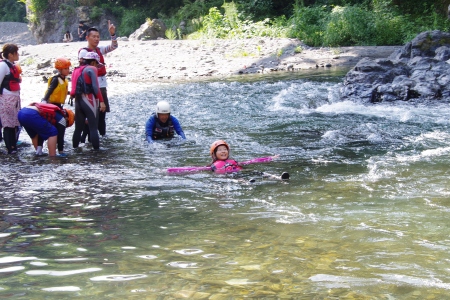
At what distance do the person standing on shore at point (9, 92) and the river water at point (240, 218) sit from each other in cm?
42

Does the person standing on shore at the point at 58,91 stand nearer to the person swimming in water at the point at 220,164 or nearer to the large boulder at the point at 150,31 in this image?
the person swimming in water at the point at 220,164

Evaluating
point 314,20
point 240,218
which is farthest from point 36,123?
point 314,20

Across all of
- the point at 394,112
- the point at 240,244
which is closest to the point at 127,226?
the point at 240,244

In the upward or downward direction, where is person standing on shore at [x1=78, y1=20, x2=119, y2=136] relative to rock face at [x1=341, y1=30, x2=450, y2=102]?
upward

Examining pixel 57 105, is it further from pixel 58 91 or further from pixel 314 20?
pixel 314 20

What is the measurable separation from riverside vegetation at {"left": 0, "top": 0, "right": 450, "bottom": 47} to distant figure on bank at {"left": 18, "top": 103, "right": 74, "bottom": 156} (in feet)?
58.2

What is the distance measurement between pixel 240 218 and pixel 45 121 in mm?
4896

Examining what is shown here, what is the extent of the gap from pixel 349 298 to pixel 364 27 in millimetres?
23574

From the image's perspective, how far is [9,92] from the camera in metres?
9.41

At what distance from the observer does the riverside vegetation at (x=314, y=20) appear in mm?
25094

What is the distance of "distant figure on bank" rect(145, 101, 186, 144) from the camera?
32.8 feet

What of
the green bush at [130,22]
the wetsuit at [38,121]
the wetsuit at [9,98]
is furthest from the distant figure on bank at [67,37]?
the wetsuit at [38,121]

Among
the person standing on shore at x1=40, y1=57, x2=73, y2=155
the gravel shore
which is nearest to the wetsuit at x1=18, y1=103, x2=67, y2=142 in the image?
the person standing on shore at x1=40, y1=57, x2=73, y2=155

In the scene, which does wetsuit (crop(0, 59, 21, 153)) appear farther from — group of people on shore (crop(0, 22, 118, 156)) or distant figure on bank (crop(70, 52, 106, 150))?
distant figure on bank (crop(70, 52, 106, 150))
